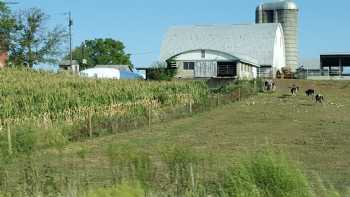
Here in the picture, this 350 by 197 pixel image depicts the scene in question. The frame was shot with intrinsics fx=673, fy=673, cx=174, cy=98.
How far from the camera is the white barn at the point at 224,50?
6569 centimetres

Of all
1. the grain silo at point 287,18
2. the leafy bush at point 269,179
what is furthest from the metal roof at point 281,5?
the leafy bush at point 269,179

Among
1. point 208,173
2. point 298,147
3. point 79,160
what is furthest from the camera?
point 298,147

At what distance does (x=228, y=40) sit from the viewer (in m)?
76.5

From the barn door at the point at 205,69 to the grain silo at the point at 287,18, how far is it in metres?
23.9

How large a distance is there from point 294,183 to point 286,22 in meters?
83.0

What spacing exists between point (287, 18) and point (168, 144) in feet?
245

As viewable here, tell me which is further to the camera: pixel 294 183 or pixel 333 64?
pixel 333 64

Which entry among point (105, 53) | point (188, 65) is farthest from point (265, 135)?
point (105, 53)

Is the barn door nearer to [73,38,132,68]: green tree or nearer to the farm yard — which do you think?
the farm yard

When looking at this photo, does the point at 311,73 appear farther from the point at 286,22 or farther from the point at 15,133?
the point at 15,133

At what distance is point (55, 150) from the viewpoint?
1805 centimetres

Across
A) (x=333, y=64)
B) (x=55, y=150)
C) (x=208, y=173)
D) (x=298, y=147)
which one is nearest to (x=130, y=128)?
(x=55, y=150)

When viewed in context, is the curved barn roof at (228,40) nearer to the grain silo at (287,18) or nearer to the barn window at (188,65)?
the barn window at (188,65)

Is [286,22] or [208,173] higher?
[286,22]
